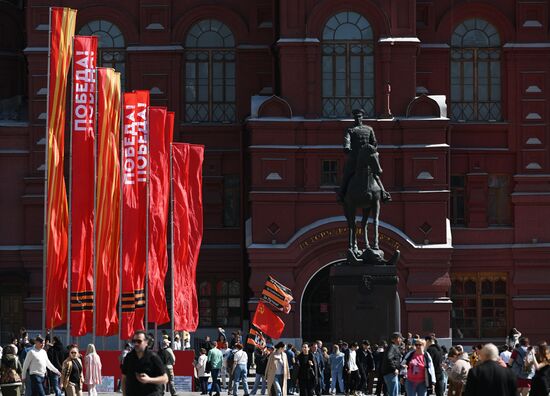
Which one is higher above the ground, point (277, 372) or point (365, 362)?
point (365, 362)

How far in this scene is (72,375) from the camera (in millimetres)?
39625

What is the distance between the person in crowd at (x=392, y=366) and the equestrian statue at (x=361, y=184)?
8.23 metres

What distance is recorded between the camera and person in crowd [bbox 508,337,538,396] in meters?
36.6

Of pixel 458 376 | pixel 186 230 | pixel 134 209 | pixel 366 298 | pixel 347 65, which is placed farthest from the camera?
pixel 347 65

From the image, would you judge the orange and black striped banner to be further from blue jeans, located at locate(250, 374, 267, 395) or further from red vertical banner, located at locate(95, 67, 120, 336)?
red vertical banner, located at locate(95, 67, 120, 336)

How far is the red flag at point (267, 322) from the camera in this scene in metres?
58.2

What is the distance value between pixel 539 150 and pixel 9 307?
22577 millimetres

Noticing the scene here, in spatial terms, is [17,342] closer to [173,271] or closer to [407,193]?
[173,271]

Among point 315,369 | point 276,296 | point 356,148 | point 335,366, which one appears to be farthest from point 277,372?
point 276,296

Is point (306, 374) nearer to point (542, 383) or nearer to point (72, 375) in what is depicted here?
point (72, 375)

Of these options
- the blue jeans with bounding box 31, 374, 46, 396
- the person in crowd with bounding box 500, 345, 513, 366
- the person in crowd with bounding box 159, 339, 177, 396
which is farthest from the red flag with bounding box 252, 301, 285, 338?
the blue jeans with bounding box 31, 374, 46, 396

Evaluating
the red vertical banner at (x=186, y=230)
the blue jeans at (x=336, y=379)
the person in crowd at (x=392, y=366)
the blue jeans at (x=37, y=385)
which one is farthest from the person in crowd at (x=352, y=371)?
the blue jeans at (x=37, y=385)

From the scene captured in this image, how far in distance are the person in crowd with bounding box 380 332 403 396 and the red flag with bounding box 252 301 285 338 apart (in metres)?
16.3

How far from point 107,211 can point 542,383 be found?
24.9m
